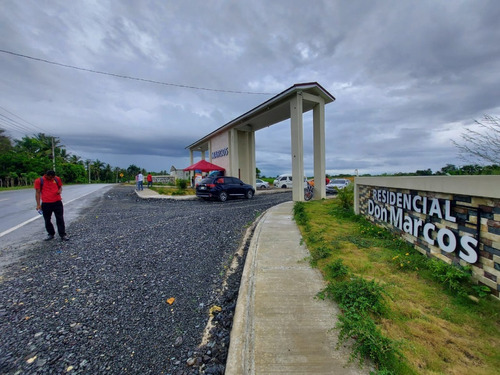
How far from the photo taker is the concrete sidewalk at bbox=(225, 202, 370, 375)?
180 cm

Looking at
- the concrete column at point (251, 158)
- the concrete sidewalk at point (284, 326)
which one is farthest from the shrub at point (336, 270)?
the concrete column at point (251, 158)

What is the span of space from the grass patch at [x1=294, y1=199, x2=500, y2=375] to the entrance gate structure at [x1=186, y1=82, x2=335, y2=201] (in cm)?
877

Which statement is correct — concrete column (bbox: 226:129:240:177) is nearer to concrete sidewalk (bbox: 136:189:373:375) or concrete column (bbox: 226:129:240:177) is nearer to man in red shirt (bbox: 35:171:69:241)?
man in red shirt (bbox: 35:171:69:241)

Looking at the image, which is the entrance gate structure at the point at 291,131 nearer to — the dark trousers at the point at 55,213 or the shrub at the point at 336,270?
the shrub at the point at 336,270

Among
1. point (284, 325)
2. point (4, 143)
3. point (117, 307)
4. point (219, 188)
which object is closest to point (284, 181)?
point (219, 188)

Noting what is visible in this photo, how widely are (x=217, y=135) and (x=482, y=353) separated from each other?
21021 millimetres

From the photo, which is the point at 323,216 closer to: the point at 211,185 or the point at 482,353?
the point at 482,353

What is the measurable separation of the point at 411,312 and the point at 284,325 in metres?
1.33

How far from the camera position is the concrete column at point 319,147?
506 inches

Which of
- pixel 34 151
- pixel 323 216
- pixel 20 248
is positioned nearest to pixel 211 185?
pixel 323 216

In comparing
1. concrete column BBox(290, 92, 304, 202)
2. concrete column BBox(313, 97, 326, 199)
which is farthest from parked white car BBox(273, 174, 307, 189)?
concrete column BBox(290, 92, 304, 202)

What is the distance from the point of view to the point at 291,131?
12336 millimetres

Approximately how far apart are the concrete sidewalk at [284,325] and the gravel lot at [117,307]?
0.74 feet

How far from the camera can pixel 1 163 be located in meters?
34.8
